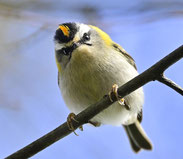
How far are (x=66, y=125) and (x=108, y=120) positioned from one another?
39.4 inches

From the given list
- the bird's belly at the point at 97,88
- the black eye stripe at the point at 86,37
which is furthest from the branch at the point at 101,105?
the black eye stripe at the point at 86,37

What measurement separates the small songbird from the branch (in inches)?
19.4

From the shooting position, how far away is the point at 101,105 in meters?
2.31

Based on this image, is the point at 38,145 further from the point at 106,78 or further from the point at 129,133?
the point at 129,133

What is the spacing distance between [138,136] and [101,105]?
227 cm

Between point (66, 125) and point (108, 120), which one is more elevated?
point (108, 120)

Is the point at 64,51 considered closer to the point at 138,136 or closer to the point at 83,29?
the point at 83,29

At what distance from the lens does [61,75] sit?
318cm

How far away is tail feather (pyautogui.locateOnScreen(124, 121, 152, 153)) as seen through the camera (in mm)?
4379

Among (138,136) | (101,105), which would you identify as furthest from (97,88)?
(138,136)

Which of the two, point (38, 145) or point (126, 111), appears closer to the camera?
point (38, 145)

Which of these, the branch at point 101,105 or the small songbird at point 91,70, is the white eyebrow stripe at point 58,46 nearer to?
the small songbird at point 91,70

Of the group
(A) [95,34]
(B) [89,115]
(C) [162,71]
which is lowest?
(C) [162,71]

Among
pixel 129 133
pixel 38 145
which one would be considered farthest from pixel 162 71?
pixel 129 133
